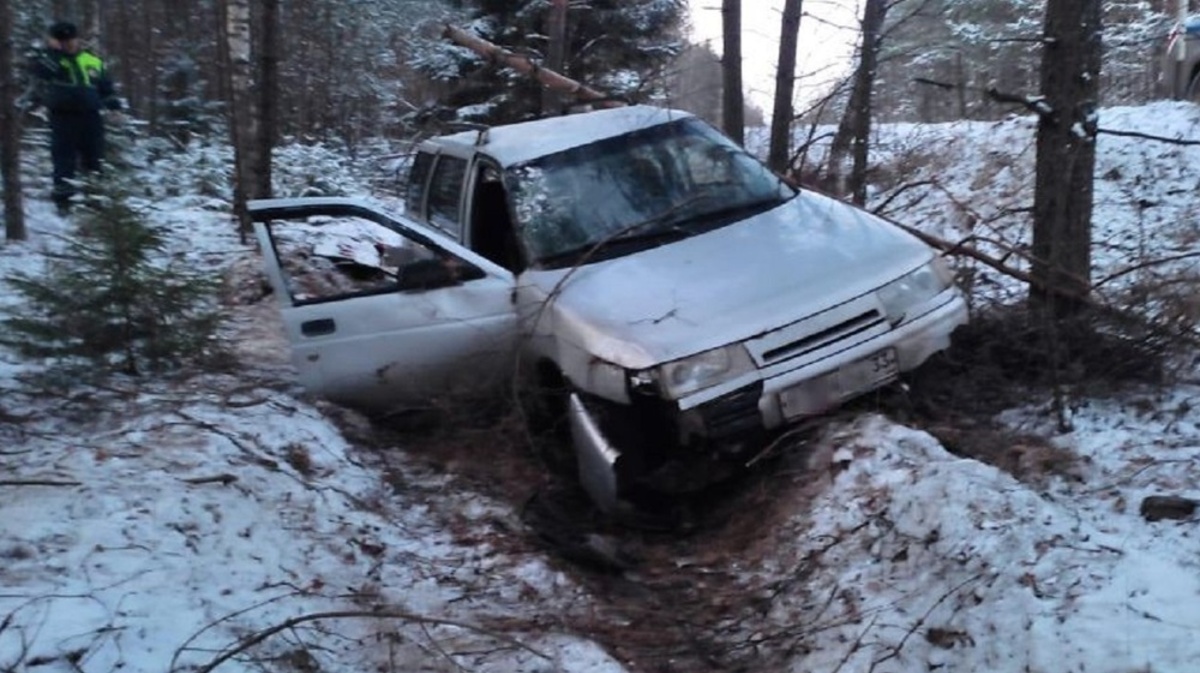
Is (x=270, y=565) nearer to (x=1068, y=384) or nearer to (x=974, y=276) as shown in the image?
(x=1068, y=384)

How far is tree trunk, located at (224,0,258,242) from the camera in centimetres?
1234

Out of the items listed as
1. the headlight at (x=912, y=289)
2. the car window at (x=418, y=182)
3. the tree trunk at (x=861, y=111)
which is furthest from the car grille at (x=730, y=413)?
the tree trunk at (x=861, y=111)

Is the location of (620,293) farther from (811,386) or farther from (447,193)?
(447,193)

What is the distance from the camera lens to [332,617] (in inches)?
172

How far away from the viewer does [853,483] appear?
5195mm

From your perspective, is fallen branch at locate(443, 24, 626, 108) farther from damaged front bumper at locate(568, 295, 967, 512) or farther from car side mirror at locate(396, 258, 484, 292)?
damaged front bumper at locate(568, 295, 967, 512)

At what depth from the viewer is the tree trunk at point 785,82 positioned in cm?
1209

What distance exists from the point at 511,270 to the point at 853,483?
2.69m

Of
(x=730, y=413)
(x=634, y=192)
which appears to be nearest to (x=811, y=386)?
(x=730, y=413)

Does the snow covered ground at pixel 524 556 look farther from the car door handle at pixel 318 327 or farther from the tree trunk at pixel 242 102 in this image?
the tree trunk at pixel 242 102

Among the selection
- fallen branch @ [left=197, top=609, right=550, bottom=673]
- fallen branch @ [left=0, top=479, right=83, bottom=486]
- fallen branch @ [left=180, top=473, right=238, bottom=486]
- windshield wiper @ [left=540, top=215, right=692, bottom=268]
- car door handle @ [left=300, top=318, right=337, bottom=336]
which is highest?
windshield wiper @ [left=540, top=215, right=692, bottom=268]

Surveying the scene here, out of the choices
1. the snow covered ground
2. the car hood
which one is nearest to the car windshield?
the car hood

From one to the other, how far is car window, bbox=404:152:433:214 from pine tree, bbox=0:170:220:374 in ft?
7.09

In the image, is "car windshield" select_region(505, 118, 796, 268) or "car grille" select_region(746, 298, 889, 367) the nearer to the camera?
"car grille" select_region(746, 298, 889, 367)
